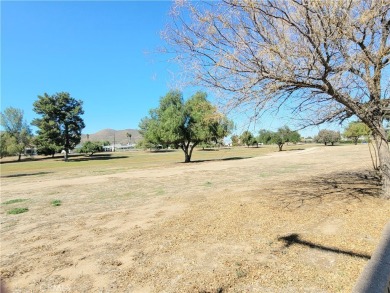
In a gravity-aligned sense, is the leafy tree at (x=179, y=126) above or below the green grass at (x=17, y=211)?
above

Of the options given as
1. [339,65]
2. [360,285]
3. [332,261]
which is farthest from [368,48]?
[360,285]

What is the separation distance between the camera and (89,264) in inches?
184

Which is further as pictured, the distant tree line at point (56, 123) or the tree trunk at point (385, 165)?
the distant tree line at point (56, 123)

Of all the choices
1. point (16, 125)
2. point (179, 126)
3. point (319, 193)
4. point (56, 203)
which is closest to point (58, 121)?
point (16, 125)

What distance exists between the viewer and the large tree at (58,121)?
62.1 m

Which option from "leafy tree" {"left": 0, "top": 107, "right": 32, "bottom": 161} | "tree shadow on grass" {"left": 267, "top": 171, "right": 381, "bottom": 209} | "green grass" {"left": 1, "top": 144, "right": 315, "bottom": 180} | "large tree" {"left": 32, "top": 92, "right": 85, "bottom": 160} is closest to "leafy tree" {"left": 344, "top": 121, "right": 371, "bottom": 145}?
"tree shadow on grass" {"left": 267, "top": 171, "right": 381, "bottom": 209}

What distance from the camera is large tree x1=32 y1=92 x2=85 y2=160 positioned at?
204 feet

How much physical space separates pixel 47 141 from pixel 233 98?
65384 mm

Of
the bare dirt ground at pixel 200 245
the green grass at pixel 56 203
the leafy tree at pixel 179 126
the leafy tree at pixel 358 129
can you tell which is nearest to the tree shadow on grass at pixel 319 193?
the bare dirt ground at pixel 200 245

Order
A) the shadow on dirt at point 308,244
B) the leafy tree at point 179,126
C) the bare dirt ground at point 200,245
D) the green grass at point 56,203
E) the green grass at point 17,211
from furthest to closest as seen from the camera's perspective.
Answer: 1. the leafy tree at point 179,126
2. the green grass at point 56,203
3. the green grass at point 17,211
4. the shadow on dirt at point 308,244
5. the bare dirt ground at point 200,245

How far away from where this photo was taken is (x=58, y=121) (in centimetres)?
6412

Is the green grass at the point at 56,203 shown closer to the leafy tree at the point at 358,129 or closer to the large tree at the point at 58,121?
the leafy tree at the point at 358,129

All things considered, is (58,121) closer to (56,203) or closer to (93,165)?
(93,165)

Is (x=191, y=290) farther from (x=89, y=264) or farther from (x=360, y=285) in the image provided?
(x=360, y=285)
